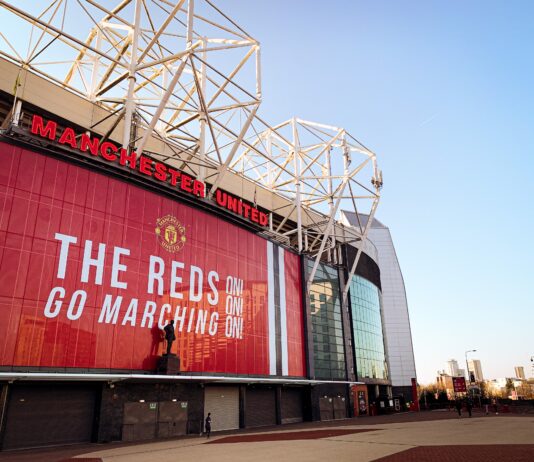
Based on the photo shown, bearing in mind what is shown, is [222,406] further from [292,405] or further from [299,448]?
[299,448]

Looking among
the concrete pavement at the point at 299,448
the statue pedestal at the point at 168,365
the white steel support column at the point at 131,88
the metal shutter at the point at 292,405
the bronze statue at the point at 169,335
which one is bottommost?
the concrete pavement at the point at 299,448

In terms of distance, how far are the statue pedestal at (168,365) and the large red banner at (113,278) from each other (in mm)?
613

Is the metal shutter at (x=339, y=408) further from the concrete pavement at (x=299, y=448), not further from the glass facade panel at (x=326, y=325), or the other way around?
the concrete pavement at (x=299, y=448)

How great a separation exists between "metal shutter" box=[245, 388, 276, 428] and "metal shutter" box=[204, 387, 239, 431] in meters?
1.72

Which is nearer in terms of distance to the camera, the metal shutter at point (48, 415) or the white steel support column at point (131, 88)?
the metal shutter at point (48, 415)

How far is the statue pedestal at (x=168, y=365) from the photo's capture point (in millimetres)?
30469

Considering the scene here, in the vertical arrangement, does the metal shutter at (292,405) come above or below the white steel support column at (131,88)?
below

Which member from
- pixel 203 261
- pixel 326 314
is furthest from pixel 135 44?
pixel 326 314

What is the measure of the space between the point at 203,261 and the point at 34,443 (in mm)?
17418

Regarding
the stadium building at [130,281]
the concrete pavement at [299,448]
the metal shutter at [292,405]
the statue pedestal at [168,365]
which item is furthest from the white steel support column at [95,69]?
the metal shutter at [292,405]

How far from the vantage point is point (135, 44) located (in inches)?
1366

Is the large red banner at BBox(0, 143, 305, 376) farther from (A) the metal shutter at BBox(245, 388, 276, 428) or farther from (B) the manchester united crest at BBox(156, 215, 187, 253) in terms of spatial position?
(A) the metal shutter at BBox(245, 388, 276, 428)

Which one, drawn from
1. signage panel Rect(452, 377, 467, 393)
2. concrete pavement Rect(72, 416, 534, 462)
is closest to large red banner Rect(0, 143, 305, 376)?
concrete pavement Rect(72, 416, 534, 462)

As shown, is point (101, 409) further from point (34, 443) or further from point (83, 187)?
point (83, 187)
